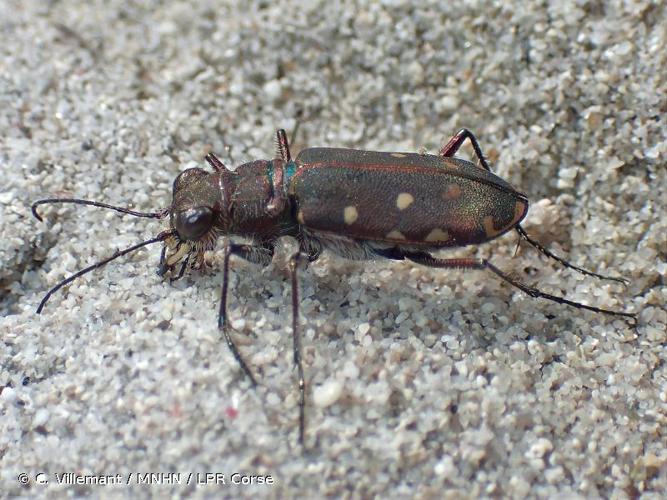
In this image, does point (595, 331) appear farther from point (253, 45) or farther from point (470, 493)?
point (253, 45)

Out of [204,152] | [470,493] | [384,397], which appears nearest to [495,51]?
[204,152]

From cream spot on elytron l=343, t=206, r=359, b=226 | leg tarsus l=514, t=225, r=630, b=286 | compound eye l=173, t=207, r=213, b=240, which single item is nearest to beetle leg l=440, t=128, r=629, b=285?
leg tarsus l=514, t=225, r=630, b=286

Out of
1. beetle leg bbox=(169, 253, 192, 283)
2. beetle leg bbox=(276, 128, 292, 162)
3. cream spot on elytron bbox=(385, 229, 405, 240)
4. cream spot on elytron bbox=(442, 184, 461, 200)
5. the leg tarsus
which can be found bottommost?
the leg tarsus

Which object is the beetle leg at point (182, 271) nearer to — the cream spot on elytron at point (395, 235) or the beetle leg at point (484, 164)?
the cream spot on elytron at point (395, 235)

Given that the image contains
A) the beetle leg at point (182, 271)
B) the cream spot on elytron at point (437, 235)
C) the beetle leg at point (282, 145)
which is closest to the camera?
the cream spot on elytron at point (437, 235)

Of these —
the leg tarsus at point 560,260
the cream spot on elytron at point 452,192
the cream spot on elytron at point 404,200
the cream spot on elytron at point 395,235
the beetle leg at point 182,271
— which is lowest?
the leg tarsus at point 560,260

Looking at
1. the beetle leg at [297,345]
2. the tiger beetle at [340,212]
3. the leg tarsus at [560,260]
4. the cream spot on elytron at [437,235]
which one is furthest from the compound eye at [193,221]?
the leg tarsus at [560,260]

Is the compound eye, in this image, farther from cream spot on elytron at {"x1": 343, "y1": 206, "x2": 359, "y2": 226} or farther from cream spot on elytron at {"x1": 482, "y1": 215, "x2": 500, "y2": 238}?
cream spot on elytron at {"x1": 482, "y1": 215, "x2": 500, "y2": 238}
